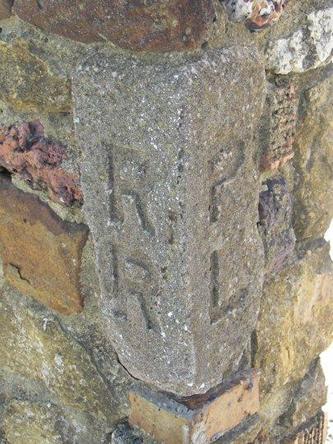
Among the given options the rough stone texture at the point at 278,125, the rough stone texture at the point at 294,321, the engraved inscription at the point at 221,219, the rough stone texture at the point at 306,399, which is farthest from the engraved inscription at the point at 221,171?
the rough stone texture at the point at 306,399

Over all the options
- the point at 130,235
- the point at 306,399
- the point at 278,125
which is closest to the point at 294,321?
the point at 306,399

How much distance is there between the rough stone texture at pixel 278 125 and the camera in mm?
1201

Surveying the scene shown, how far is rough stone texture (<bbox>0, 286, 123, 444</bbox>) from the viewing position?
4.58 ft

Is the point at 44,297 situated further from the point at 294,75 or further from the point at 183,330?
the point at 294,75

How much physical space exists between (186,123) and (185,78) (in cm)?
6

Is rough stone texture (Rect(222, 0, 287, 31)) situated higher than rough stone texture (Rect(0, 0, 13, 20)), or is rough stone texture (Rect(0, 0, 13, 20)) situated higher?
rough stone texture (Rect(0, 0, 13, 20))

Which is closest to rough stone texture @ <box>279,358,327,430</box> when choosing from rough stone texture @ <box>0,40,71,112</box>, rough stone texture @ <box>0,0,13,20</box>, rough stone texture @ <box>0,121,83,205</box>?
rough stone texture @ <box>0,121,83,205</box>

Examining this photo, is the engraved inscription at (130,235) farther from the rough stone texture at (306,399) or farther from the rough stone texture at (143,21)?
the rough stone texture at (306,399)

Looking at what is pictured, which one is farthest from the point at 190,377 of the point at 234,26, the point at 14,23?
the point at 14,23

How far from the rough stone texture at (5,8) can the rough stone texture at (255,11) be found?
38cm

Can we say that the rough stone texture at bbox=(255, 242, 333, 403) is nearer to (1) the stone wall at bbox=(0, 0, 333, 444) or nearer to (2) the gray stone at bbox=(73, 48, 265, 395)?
(1) the stone wall at bbox=(0, 0, 333, 444)

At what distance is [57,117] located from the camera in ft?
3.94

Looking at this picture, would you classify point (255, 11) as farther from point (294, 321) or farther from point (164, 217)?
point (294, 321)

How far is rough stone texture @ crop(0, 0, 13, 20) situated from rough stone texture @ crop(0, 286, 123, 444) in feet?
1.90
